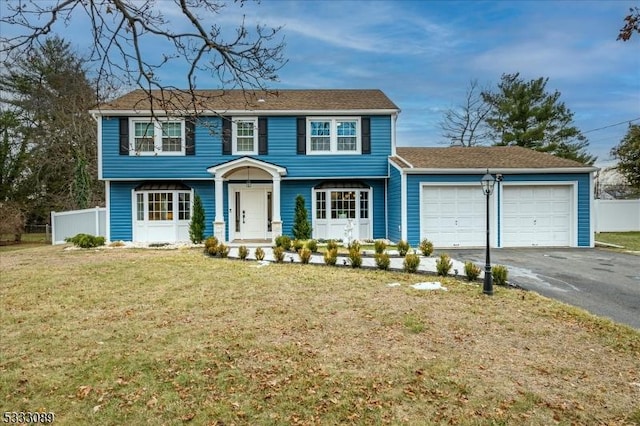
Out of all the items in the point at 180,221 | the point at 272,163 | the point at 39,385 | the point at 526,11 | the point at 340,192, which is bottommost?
the point at 39,385

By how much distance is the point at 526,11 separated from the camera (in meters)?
8.56

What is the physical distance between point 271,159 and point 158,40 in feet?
37.2

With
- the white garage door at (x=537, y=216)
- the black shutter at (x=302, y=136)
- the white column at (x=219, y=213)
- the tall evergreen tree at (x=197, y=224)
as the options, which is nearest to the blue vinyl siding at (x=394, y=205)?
the black shutter at (x=302, y=136)

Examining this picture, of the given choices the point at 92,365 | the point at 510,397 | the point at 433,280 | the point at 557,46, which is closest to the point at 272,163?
the point at 433,280

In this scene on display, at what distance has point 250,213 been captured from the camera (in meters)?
16.1

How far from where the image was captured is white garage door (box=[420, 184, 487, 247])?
46.0 feet

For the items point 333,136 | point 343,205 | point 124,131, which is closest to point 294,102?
point 333,136

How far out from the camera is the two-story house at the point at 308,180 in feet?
46.6

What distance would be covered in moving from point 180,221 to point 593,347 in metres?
14.1

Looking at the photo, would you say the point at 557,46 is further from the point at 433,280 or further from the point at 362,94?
the point at 433,280

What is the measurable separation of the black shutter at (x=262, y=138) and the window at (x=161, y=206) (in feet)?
11.0

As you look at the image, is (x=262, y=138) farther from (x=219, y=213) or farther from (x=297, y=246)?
(x=297, y=246)

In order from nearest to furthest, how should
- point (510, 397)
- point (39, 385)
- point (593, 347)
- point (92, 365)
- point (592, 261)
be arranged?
1. point (510, 397)
2. point (39, 385)
3. point (92, 365)
4. point (593, 347)
5. point (592, 261)

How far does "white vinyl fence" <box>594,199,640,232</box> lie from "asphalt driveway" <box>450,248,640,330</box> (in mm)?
9880
